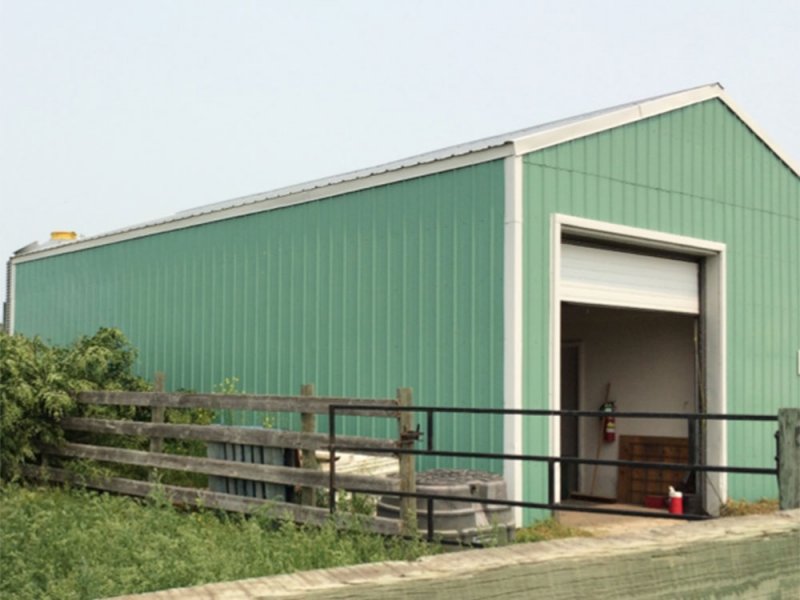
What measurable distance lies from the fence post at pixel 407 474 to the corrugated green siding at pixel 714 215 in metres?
1.90

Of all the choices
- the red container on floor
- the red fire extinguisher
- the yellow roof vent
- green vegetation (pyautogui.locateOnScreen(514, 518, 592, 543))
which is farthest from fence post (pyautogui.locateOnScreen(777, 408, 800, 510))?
the yellow roof vent

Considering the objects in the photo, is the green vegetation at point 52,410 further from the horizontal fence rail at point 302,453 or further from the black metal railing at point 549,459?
the black metal railing at point 549,459

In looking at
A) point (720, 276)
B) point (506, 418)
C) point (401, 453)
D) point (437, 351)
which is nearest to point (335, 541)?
point (401, 453)

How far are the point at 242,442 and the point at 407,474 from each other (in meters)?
2.39

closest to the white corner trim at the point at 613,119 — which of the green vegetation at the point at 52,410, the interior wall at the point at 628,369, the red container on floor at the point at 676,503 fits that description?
the interior wall at the point at 628,369

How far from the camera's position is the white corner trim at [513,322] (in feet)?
33.8

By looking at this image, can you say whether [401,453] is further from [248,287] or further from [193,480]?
[248,287]

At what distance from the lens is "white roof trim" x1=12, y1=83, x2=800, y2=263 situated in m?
11.0

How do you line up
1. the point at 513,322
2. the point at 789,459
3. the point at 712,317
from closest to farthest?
1. the point at 789,459
2. the point at 513,322
3. the point at 712,317

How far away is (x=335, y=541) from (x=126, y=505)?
293 centimetres

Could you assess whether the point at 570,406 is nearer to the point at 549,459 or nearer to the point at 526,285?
the point at 526,285

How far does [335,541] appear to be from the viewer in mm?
7938

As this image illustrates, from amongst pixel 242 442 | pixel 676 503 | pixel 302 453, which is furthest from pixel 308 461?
pixel 676 503

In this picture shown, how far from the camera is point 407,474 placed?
347 inches
